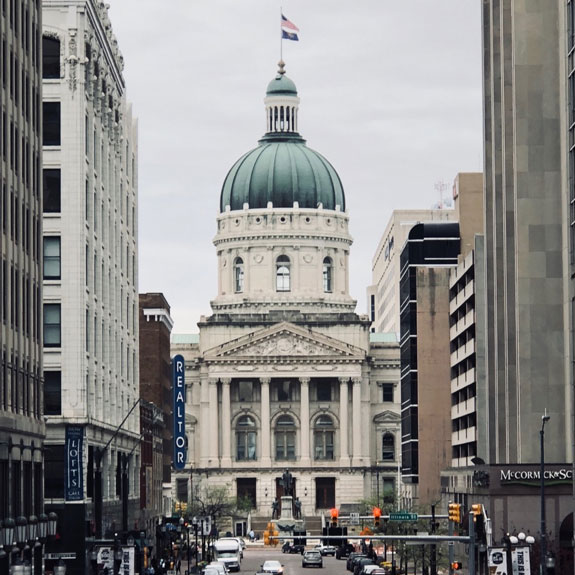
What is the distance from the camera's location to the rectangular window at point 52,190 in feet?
290

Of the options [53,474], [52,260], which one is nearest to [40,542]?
[53,474]

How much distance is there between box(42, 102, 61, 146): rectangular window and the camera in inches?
3487

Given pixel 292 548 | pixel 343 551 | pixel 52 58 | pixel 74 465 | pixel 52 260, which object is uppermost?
pixel 52 58

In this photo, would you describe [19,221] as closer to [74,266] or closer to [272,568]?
[74,266]

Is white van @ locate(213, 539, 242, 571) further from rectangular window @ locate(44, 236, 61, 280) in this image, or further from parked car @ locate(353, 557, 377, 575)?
rectangular window @ locate(44, 236, 61, 280)

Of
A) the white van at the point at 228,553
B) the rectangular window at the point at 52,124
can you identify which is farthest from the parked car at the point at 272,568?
the rectangular window at the point at 52,124

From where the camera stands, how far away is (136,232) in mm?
121562

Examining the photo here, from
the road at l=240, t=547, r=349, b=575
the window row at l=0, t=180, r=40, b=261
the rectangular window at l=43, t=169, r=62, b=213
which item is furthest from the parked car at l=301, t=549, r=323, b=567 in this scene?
the window row at l=0, t=180, r=40, b=261

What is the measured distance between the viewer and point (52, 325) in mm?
88688

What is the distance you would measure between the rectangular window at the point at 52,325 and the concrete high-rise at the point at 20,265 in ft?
37.4

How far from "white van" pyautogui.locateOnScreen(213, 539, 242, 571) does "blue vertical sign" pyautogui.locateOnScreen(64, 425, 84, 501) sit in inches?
1825

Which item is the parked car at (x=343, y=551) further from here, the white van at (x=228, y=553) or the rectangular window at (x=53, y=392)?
the rectangular window at (x=53, y=392)

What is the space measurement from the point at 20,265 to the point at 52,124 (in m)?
18.6

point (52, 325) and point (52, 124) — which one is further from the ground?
point (52, 124)
